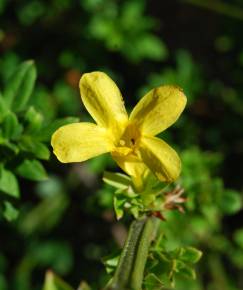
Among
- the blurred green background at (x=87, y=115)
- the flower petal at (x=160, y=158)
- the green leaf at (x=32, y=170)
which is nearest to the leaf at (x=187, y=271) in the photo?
the flower petal at (x=160, y=158)

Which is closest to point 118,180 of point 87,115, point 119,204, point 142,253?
point 119,204

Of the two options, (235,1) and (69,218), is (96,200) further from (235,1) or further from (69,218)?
(235,1)

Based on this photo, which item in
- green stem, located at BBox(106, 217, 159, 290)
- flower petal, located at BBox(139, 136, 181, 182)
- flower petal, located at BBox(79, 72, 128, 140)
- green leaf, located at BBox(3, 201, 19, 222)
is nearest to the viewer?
green stem, located at BBox(106, 217, 159, 290)

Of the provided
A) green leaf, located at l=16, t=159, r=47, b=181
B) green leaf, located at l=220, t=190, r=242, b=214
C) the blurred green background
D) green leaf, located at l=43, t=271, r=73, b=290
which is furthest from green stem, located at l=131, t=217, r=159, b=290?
the blurred green background

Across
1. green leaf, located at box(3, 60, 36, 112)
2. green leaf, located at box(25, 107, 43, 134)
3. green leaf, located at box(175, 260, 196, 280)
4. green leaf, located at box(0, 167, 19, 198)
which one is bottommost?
green leaf, located at box(175, 260, 196, 280)

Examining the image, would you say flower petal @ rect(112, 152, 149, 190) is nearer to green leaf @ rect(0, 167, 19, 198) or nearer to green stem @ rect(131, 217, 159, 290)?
green stem @ rect(131, 217, 159, 290)

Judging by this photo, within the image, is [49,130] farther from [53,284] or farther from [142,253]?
[142,253]
